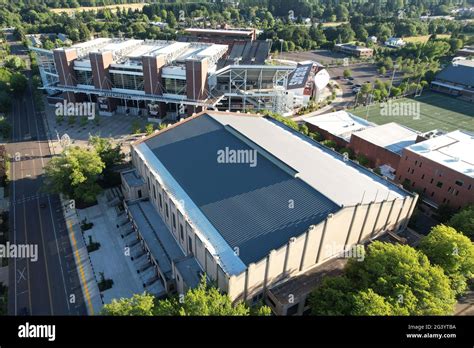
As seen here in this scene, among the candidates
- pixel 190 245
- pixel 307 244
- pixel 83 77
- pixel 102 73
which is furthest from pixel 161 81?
pixel 307 244

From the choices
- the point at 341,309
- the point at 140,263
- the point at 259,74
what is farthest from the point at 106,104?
the point at 341,309

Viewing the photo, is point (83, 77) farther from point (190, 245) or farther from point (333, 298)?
point (333, 298)

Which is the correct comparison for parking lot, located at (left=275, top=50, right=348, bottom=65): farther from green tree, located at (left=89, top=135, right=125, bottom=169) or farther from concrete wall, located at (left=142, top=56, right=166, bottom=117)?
green tree, located at (left=89, top=135, right=125, bottom=169)

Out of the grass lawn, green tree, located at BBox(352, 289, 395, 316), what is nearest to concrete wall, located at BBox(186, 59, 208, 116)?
green tree, located at BBox(352, 289, 395, 316)

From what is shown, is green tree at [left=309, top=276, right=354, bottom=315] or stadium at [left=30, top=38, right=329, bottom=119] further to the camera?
stadium at [left=30, top=38, right=329, bottom=119]

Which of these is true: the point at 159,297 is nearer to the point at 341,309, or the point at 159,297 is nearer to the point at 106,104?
the point at 341,309
